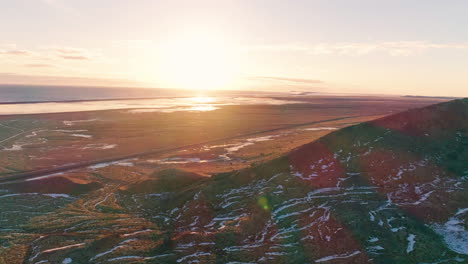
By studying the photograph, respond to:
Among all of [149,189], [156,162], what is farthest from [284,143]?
[149,189]

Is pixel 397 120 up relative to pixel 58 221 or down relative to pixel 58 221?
up

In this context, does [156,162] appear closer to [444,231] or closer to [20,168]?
[20,168]

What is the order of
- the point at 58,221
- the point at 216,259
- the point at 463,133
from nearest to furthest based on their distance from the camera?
the point at 216,259, the point at 58,221, the point at 463,133

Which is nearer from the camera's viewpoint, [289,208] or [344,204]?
[344,204]

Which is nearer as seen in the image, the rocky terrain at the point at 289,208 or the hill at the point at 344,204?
the hill at the point at 344,204

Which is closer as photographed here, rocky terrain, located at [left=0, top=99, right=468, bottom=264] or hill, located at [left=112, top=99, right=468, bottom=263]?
hill, located at [left=112, top=99, right=468, bottom=263]

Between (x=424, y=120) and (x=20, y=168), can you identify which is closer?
(x=424, y=120)

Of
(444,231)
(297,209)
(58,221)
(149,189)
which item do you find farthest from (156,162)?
(444,231)

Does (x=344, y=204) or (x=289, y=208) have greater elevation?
(x=344, y=204)

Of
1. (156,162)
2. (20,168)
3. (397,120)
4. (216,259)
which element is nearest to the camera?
(216,259)

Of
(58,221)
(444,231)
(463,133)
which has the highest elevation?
(463,133)

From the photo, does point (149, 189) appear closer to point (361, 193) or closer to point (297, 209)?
point (297, 209)
